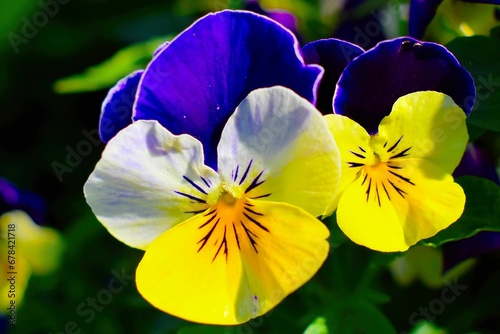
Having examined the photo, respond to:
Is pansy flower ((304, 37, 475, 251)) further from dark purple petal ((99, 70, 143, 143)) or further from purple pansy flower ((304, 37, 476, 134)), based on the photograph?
dark purple petal ((99, 70, 143, 143))

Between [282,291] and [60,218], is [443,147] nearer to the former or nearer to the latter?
[282,291]

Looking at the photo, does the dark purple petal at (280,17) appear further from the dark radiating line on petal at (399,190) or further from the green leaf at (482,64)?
the dark radiating line on petal at (399,190)

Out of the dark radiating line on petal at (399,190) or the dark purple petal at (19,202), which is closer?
the dark radiating line on petal at (399,190)

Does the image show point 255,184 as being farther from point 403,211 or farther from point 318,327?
point 318,327

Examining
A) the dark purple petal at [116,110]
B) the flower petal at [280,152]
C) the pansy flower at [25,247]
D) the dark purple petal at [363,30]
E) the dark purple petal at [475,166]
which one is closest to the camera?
the flower petal at [280,152]

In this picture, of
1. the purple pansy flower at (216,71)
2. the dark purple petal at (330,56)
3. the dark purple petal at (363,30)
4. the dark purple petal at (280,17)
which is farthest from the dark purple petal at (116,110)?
the dark purple petal at (363,30)

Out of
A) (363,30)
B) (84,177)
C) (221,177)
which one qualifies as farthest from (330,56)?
(84,177)

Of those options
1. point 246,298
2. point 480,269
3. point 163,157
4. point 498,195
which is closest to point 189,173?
point 163,157
